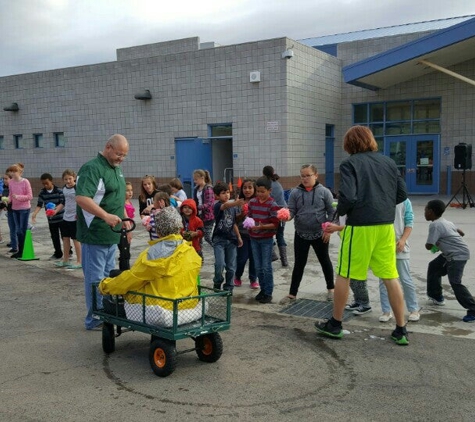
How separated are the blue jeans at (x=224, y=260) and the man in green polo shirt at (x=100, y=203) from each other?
6.01ft

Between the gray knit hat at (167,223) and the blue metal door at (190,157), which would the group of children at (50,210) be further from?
the blue metal door at (190,157)

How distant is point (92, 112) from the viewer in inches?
908

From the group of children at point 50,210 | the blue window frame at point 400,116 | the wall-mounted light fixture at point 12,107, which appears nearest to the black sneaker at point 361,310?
the group of children at point 50,210

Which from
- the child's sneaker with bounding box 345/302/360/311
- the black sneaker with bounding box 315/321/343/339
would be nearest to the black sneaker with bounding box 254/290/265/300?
the child's sneaker with bounding box 345/302/360/311

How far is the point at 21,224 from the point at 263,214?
632 cm

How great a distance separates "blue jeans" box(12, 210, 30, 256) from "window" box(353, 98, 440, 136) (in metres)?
14.7

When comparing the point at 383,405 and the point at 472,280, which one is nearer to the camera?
the point at 383,405

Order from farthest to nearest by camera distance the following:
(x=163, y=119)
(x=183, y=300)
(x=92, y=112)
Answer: (x=92, y=112)
(x=163, y=119)
(x=183, y=300)

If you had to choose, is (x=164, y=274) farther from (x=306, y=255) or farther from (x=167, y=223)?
(x=306, y=255)

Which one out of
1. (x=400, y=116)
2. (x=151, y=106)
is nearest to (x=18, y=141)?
(x=151, y=106)

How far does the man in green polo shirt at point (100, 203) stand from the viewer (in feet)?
17.9

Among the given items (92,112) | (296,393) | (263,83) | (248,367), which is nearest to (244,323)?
(248,367)

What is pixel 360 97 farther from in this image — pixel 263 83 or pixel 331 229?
pixel 331 229

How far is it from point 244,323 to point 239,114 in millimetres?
14020
